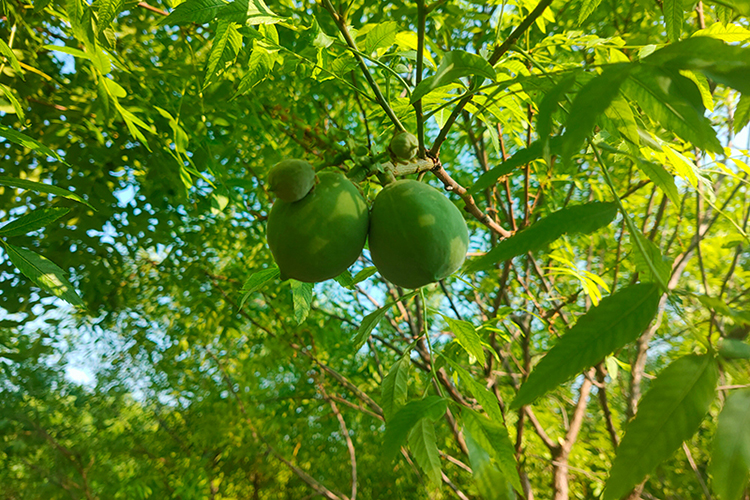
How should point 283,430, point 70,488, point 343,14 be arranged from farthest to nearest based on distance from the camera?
point 70,488 < point 283,430 < point 343,14

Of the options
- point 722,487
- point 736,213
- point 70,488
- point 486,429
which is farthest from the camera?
point 70,488

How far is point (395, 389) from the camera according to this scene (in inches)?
48.8

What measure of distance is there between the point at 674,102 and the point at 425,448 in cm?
81

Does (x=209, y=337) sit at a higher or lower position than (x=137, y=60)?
lower

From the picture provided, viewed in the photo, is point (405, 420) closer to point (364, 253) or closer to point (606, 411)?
point (606, 411)

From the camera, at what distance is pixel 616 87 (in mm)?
611

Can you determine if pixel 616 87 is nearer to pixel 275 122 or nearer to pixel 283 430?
pixel 275 122

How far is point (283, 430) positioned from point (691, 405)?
195 inches

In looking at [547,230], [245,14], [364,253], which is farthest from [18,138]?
[364,253]

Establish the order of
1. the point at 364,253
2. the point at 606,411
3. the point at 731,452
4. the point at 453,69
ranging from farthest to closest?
the point at 364,253 < the point at 606,411 < the point at 453,69 < the point at 731,452

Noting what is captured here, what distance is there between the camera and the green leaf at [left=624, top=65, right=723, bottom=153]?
1.97ft

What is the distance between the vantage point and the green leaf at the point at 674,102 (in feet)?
1.97

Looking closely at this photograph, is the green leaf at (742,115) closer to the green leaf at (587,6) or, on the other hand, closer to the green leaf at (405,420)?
the green leaf at (587,6)

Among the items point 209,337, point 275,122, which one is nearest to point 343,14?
point 275,122
